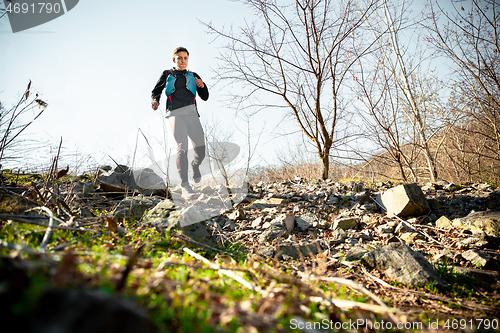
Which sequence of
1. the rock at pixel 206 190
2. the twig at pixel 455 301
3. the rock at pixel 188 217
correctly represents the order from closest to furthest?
the twig at pixel 455 301 → the rock at pixel 188 217 → the rock at pixel 206 190

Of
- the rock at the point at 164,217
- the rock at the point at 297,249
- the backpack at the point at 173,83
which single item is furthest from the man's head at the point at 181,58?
the rock at the point at 297,249

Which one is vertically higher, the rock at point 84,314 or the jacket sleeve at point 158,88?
the jacket sleeve at point 158,88

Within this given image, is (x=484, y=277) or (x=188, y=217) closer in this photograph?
(x=484, y=277)

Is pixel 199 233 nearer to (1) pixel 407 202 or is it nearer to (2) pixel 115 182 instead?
(2) pixel 115 182

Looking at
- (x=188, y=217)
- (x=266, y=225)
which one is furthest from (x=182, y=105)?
(x=266, y=225)

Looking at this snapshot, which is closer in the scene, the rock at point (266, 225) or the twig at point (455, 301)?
the twig at point (455, 301)

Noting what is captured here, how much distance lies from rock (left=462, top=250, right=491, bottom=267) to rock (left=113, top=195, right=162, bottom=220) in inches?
148

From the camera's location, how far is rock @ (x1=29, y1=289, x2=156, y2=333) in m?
0.52

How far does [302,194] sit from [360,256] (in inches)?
83.6

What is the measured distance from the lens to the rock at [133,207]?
9.77 feet

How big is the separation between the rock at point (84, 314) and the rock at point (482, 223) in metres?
3.86

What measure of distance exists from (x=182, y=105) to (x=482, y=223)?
471 cm

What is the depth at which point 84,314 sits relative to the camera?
55 cm

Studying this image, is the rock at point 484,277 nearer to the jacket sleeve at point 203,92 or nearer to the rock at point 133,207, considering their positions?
the rock at point 133,207
